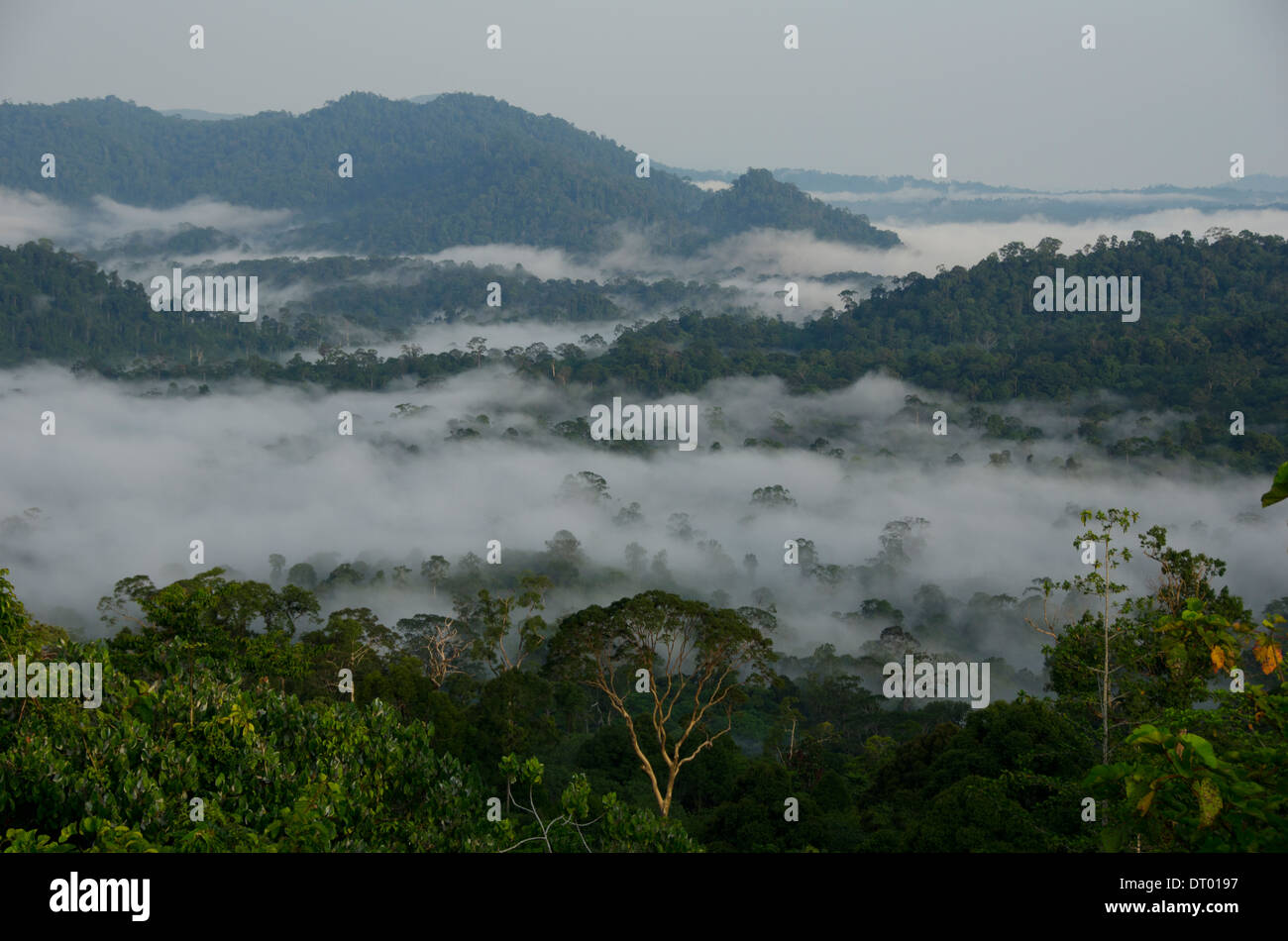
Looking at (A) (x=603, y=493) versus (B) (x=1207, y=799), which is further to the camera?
(A) (x=603, y=493)

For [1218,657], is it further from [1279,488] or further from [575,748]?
[575,748]

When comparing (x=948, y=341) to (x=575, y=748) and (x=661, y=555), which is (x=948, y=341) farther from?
(x=575, y=748)

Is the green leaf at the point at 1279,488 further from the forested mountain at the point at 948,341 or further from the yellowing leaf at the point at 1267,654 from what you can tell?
the forested mountain at the point at 948,341

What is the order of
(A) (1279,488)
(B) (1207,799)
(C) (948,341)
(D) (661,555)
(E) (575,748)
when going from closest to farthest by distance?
1. (A) (1279,488)
2. (B) (1207,799)
3. (E) (575,748)
4. (D) (661,555)
5. (C) (948,341)

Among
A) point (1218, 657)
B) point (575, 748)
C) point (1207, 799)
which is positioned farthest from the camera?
point (575, 748)

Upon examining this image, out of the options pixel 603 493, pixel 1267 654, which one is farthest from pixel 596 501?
pixel 1267 654

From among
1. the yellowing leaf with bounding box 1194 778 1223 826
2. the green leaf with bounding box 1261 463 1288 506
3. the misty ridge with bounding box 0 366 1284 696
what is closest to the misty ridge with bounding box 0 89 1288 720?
the misty ridge with bounding box 0 366 1284 696

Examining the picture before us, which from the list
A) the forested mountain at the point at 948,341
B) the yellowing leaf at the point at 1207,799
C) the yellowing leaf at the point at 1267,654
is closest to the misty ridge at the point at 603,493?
the forested mountain at the point at 948,341

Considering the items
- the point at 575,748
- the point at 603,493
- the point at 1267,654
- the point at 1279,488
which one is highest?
the point at 1279,488

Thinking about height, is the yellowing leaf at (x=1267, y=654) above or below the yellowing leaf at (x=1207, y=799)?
above

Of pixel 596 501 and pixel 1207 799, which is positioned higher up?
pixel 1207 799
